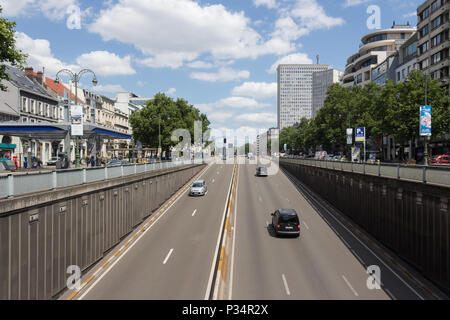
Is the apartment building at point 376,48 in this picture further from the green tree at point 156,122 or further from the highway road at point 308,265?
the highway road at point 308,265

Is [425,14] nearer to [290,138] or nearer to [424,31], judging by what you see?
[424,31]

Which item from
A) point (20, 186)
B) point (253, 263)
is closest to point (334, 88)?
point (253, 263)

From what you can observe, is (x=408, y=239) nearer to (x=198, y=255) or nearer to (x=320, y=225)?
(x=320, y=225)

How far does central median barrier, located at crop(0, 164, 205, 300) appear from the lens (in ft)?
37.0

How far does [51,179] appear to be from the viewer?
565 inches

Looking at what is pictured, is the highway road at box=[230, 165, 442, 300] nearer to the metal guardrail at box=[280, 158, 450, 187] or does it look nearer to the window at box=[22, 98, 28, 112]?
the metal guardrail at box=[280, 158, 450, 187]

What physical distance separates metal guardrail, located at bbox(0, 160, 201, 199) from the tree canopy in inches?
1399

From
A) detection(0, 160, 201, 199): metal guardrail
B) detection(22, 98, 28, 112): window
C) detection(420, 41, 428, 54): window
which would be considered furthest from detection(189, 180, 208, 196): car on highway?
detection(420, 41, 428, 54): window

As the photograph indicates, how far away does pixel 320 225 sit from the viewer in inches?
1113

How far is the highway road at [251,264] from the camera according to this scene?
15312 millimetres

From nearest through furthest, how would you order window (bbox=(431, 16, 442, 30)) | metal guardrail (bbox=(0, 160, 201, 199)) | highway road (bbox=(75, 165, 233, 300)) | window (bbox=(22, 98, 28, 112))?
metal guardrail (bbox=(0, 160, 201, 199)) → highway road (bbox=(75, 165, 233, 300)) → window (bbox=(22, 98, 28, 112)) → window (bbox=(431, 16, 442, 30))

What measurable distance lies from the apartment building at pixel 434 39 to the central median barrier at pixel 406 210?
3824cm

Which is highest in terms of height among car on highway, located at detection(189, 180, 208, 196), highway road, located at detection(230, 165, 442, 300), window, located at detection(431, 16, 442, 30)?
window, located at detection(431, 16, 442, 30)

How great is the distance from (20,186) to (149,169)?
1970cm
